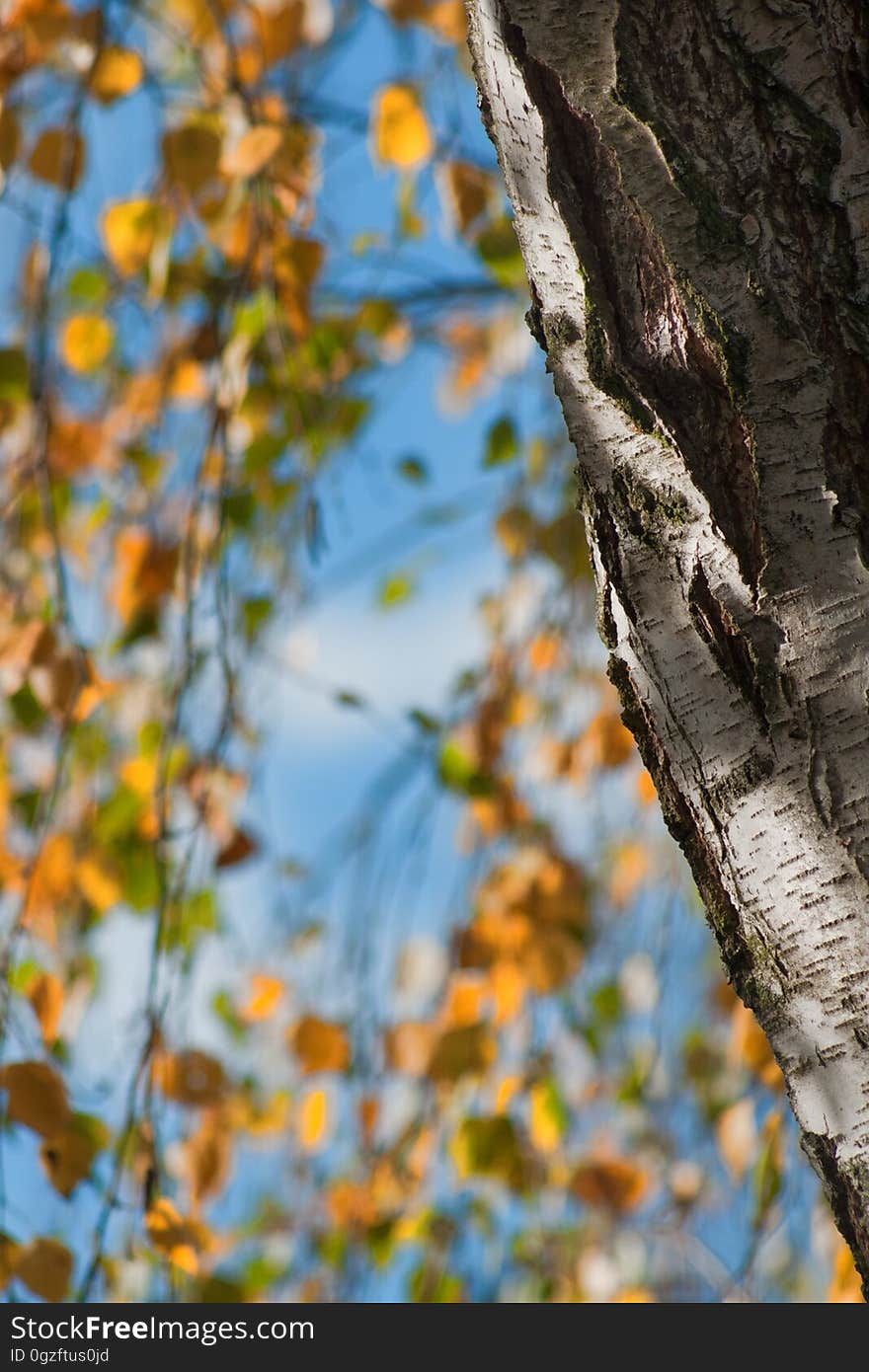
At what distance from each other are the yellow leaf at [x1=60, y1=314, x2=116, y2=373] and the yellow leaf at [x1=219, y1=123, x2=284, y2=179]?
36 cm

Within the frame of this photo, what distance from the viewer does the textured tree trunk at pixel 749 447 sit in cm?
44

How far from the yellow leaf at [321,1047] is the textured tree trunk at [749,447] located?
98 cm

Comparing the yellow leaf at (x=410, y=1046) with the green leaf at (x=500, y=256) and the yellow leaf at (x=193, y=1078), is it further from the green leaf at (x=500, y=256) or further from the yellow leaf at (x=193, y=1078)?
the green leaf at (x=500, y=256)

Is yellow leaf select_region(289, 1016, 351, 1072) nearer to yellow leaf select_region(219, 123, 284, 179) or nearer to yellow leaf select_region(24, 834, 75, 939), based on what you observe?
yellow leaf select_region(24, 834, 75, 939)

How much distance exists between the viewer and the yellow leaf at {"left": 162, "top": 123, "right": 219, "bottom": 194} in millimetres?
1154

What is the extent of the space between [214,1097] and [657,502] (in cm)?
94

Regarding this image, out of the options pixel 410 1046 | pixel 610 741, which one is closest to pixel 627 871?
pixel 610 741

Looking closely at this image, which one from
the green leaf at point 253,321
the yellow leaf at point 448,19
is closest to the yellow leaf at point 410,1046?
the green leaf at point 253,321

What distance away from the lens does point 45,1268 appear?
0.86 metres

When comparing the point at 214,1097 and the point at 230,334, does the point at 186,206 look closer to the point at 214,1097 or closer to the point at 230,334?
the point at 230,334

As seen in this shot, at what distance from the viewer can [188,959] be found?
116 centimetres

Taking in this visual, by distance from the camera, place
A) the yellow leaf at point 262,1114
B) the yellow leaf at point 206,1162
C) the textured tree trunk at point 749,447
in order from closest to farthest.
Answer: the textured tree trunk at point 749,447 → the yellow leaf at point 206,1162 → the yellow leaf at point 262,1114

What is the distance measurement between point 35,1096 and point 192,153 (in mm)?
876

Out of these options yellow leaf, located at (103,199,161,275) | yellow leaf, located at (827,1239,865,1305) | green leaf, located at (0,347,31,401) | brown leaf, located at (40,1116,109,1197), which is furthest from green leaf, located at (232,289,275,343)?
yellow leaf, located at (827,1239,865,1305)
